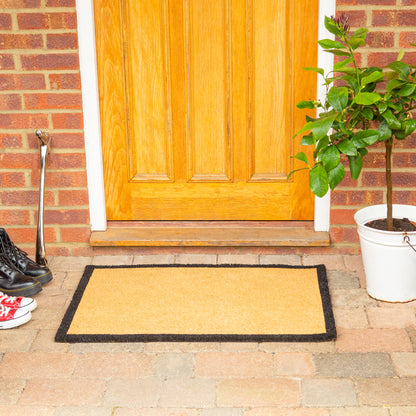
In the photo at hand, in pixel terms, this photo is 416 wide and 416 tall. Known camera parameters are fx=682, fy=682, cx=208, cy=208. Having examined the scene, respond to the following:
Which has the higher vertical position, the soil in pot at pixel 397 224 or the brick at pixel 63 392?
the soil in pot at pixel 397 224

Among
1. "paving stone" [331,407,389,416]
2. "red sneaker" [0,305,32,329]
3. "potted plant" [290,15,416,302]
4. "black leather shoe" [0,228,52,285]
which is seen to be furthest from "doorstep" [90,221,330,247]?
"paving stone" [331,407,389,416]

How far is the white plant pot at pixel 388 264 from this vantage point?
266cm

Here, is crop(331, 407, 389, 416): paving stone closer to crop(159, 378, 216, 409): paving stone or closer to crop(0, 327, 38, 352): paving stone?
crop(159, 378, 216, 409): paving stone

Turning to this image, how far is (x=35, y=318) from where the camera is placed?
2.74 meters

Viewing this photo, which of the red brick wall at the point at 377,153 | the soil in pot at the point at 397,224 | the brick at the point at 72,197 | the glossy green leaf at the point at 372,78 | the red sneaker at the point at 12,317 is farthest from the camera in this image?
the brick at the point at 72,197

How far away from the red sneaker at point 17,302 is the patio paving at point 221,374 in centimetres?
6

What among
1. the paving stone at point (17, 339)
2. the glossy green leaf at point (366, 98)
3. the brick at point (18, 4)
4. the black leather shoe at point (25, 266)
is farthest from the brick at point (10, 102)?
the glossy green leaf at point (366, 98)

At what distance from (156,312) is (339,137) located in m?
1.00

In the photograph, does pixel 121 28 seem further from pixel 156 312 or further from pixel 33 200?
pixel 156 312

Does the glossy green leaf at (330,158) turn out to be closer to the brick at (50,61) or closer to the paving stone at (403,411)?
the paving stone at (403,411)

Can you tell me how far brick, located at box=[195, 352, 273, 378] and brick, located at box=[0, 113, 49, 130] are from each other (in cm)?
137

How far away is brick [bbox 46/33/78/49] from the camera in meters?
3.03

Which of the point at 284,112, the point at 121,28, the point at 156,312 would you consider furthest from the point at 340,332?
the point at 121,28

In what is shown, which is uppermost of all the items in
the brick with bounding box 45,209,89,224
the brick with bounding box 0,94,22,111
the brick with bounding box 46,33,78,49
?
the brick with bounding box 46,33,78,49
